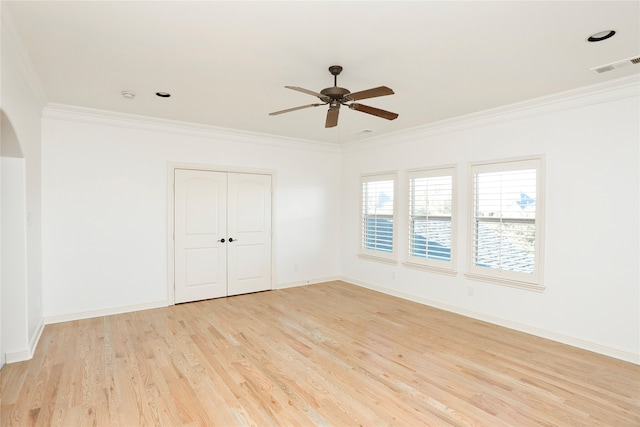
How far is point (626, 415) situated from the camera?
98.9 inches

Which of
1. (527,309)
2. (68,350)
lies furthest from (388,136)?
(68,350)

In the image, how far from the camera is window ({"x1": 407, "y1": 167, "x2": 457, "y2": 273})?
509cm

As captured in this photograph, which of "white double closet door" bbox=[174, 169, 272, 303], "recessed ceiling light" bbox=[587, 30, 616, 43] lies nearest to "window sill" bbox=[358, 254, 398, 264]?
"white double closet door" bbox=[174, 169, 272, 303]

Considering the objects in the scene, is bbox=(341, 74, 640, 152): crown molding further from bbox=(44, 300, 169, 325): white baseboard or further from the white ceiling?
bbox=(44, 300, 169, 325): white baseboard

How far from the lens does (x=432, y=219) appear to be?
17.5ft

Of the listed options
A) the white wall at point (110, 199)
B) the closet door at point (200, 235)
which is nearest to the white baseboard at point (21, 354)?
the white wall at point (110, 199)

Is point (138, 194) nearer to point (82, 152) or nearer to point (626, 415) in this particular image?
point (82, 152)

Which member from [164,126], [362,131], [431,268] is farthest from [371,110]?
[164,126]

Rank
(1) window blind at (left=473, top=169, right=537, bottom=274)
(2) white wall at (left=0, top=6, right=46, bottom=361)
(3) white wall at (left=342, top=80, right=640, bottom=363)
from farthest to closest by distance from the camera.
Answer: (1) window blind at (left=473, top=169, right=537, bottom=274) < (3) white wall at (left=342, top=80, right=640, bottom=363) < (2) white wall at (left=0, top=6, right=46, bottom=361)

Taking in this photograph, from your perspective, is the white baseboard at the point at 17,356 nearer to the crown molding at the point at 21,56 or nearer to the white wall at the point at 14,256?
the white wall at the point at 14,256

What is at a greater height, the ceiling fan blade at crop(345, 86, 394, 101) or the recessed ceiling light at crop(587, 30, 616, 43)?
the recessed ceiling light at crop(587, 30, 616, 43)

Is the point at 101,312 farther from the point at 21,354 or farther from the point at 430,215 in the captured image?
the point at 430,215

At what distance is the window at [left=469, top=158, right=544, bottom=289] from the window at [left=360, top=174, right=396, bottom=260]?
1520mm

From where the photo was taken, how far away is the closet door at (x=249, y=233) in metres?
5.85
